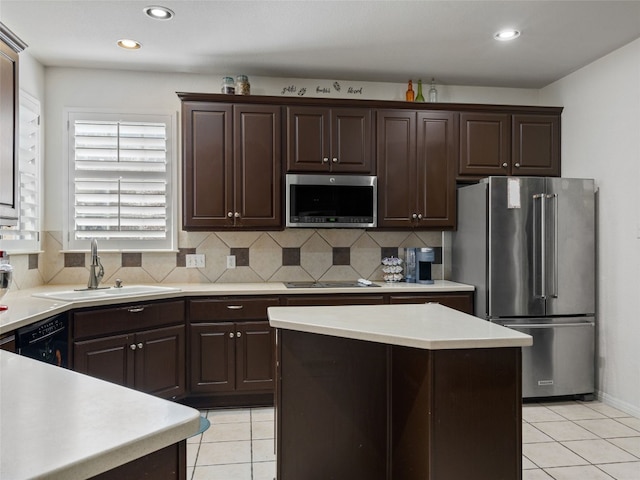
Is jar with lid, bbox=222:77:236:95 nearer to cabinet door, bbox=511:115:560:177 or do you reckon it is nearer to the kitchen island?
the kitchen island

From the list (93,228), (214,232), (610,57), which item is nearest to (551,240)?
(610,57)

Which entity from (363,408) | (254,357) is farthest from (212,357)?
(363,408)

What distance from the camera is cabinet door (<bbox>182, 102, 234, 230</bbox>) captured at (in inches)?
141

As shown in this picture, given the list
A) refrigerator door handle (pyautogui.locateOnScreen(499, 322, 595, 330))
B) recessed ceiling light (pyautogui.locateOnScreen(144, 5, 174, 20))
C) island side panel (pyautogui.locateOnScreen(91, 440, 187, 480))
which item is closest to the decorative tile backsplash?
refrigerator door handle (pyautogui.locateOnScreen(499, 322, 595, 330))

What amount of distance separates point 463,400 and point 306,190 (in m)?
2.31

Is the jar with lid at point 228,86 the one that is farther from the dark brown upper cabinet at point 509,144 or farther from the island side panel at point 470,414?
the island side panel at point 470,414

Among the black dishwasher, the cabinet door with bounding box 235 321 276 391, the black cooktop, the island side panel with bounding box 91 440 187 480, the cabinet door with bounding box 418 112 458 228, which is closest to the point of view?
the island side panel with bounding box 91 440 187 480

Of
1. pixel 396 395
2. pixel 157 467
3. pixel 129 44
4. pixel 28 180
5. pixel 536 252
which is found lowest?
pixel 396 395

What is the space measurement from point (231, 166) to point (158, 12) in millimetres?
1178

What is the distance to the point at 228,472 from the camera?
2.47 meters

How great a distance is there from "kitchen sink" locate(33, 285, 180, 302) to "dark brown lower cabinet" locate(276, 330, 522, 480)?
159 cm

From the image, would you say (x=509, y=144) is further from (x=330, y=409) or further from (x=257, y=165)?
(x=330, y=409)

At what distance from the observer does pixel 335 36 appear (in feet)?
10.5

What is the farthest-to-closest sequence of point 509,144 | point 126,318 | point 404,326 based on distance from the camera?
point 509,144 → point 126,318 → point 404,326
